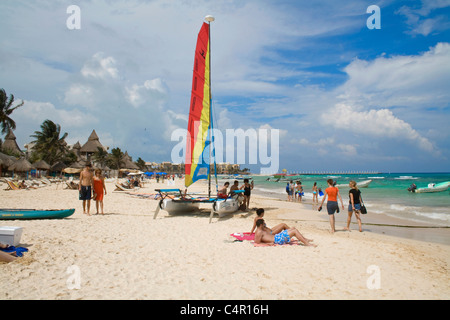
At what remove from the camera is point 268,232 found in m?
6.17

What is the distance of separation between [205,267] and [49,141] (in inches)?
1898

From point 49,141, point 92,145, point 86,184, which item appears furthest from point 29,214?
point 92,145

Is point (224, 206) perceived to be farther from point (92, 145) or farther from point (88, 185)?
point (92, 145)

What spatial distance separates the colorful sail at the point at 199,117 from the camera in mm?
9289

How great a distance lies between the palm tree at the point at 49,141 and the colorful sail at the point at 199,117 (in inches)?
1709

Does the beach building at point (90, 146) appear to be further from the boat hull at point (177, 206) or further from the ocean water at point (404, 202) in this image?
the boat hull at point (177, 206)

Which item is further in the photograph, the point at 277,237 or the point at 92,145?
the point at 92,145

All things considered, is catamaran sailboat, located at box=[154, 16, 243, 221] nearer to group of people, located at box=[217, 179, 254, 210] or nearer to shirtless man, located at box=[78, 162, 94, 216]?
group of people, located at box=[217, 179, 254, 210]

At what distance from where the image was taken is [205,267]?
4.52m

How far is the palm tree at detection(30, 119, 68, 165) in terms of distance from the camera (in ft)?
146

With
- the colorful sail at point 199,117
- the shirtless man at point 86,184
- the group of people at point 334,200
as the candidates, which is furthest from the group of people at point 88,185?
the group of people at point 334,200

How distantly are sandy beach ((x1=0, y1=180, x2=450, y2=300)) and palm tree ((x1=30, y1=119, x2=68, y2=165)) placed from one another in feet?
142
